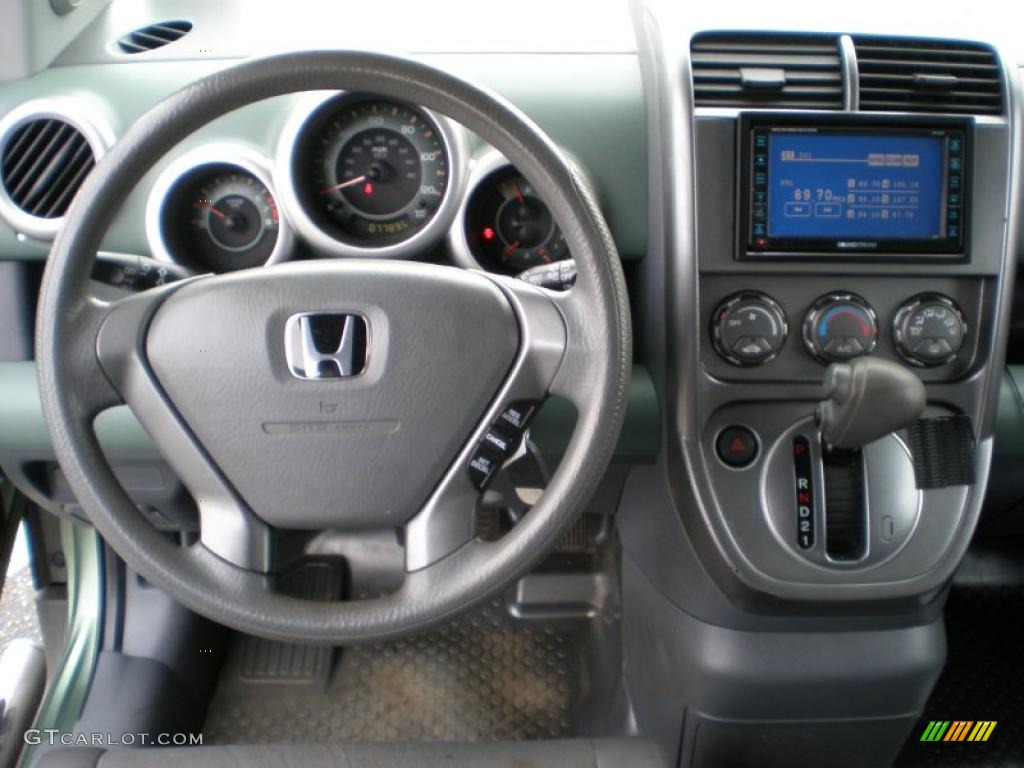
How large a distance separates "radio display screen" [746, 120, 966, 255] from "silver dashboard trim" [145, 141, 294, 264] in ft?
1.96

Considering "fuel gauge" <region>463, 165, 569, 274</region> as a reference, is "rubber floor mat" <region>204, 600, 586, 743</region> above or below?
below

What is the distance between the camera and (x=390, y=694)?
5.38 ft

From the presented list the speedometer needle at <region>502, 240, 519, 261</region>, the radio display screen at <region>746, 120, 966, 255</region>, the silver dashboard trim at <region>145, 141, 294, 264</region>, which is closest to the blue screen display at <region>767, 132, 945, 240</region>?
the radio display screen at <region>746, 120, 966, 255</region>

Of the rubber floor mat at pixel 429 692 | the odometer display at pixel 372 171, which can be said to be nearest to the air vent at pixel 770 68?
the odometer display at pixel 372 171

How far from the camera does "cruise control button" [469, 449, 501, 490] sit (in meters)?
0.88

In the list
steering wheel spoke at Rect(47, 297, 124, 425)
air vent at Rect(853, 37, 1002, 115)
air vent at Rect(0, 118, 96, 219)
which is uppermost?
air vent at Rect(853, 37, 1002, 115)

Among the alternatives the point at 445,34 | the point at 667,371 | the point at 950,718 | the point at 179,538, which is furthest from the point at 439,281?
the point at 950,718

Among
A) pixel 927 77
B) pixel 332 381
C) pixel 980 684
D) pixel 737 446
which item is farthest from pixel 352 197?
pixel 980 684

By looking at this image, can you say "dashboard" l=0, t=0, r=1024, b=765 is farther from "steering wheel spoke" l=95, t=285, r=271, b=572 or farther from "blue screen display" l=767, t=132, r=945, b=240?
"steering wheel spoke" l=95, t=285, r=271, b=572

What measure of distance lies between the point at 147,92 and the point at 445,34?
41 cm

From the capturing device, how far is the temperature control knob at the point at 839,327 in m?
1.12

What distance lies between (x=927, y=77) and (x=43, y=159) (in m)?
1.15

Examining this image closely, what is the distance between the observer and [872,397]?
0.95m

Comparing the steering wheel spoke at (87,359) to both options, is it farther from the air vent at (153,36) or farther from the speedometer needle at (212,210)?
the air vent at (153,36)
